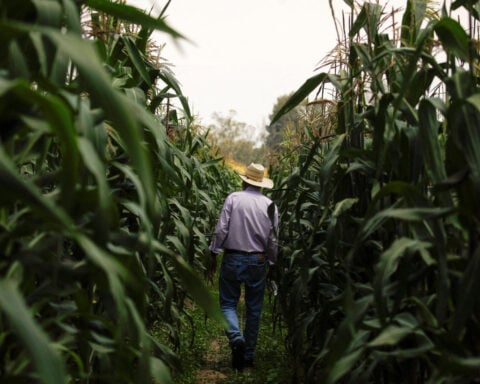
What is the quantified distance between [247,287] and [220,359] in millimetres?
672

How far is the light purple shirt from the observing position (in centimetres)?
459

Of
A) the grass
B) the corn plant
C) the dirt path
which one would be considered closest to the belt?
the grass

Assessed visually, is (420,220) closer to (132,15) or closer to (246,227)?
(132,15)

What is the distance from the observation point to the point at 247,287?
15.3 ft

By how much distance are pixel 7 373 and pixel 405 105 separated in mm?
1352

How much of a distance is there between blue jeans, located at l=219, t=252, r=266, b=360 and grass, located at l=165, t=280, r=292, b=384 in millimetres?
168

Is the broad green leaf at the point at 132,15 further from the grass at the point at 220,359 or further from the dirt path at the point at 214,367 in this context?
the dirt path at the point at 214,367

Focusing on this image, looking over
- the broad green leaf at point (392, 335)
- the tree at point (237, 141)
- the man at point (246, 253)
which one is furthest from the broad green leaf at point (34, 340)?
the tree at point (237, 141)

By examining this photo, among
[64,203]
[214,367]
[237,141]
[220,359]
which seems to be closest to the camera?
[64,203]

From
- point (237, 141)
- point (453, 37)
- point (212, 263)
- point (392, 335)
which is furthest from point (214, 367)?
point (237, 141)

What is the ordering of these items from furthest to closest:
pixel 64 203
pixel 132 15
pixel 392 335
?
1. pixel 392 335
2. pixel 132 15
3. pixel 64 203

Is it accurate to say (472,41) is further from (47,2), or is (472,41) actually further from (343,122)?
(47,2)

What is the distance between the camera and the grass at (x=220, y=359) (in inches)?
164

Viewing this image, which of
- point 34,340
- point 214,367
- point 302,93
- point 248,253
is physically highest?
point 302,93
